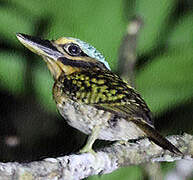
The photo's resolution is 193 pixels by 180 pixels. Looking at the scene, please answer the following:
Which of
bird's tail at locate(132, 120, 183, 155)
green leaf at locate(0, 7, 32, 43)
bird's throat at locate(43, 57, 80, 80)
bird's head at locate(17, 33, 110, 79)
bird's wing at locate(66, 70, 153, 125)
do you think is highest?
green leaf at locate(0, 7, 32, 43)

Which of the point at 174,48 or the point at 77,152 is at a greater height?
the point at 174,48

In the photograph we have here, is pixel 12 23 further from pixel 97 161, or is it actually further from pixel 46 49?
pixel 97 161

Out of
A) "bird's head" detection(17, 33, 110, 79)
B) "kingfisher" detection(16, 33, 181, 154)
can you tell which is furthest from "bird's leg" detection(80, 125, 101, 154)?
"bird's head" detection(17, 33, 110, 79)

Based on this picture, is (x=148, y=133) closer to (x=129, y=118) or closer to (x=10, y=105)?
(x=129, y=118)

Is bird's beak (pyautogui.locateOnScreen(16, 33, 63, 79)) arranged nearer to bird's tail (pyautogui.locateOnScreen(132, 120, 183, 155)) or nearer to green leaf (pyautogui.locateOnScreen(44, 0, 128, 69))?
green leaf (pyautogui.locateOnScreen(44, 0, 128, 69))

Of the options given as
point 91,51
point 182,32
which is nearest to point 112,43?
point 91,51

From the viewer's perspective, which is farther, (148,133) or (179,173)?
(179,173)

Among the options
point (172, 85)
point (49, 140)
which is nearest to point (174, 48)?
point (172, 85)

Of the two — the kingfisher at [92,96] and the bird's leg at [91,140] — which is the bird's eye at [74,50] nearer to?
the kingfisher at [92,96]
